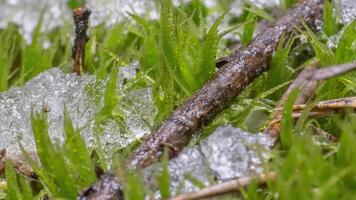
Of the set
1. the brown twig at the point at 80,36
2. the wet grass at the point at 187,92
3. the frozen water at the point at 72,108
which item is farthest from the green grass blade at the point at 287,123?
the brown twig at the point at 80,36

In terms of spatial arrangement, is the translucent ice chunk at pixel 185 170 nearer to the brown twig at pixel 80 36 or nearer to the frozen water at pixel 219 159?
the frozen water at pixel 219 159

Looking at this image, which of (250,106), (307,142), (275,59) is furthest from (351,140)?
(275,59)

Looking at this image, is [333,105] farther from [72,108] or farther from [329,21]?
[72,108]

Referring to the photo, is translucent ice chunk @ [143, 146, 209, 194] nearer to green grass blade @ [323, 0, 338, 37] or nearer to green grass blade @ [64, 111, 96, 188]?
green grass blade @ [64, 111, 96, 188]

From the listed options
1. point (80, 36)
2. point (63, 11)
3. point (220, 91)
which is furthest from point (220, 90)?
point (63, 11)

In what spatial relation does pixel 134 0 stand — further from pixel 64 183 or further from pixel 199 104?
pixel 64 183
